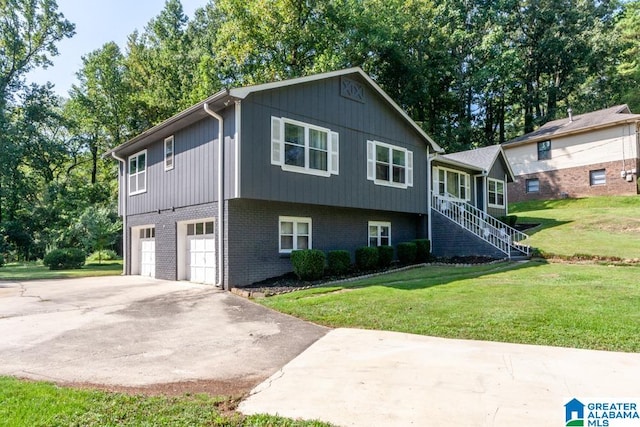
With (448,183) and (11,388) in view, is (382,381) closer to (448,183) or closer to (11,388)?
(11,388)

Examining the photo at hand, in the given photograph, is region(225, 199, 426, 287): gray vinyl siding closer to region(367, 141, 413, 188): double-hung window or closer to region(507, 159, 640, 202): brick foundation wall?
region(367, 141, 413, 188): double-hung window

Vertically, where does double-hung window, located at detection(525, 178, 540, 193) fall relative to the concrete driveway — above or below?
above

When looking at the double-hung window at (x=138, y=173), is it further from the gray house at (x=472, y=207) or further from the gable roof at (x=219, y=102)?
the gray house at (x=472, y=207)

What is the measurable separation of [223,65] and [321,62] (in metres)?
7.44

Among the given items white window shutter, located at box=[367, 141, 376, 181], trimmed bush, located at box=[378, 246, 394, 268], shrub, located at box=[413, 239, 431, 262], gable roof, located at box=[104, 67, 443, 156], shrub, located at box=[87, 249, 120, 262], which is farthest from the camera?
shrub, located at box=[87, 249, 120, 262]

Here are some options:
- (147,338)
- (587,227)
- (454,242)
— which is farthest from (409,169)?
(147,338)

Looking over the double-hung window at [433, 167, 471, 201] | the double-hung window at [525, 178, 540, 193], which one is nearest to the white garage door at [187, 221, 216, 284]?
the double-hung window at [433, 167, 471, 201]

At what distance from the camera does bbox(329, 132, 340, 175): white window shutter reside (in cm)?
1376

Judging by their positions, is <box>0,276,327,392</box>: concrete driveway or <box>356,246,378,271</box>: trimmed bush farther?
<box>356,246,378,271</box>: trimmed bush

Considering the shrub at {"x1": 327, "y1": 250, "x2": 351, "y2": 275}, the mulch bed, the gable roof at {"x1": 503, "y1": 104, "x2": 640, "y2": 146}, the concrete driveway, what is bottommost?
the concrete driveway

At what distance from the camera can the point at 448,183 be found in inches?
819

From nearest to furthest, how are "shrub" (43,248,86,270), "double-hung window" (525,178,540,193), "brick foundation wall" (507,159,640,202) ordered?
"shrub" (43,248,86,270)
"brick foundation wall" (507,159,640,202)
"double-hung window" (525,178,540,193)

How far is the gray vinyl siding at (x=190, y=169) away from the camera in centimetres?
1159

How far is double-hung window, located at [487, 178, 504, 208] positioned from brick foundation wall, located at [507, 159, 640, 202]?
788cm
